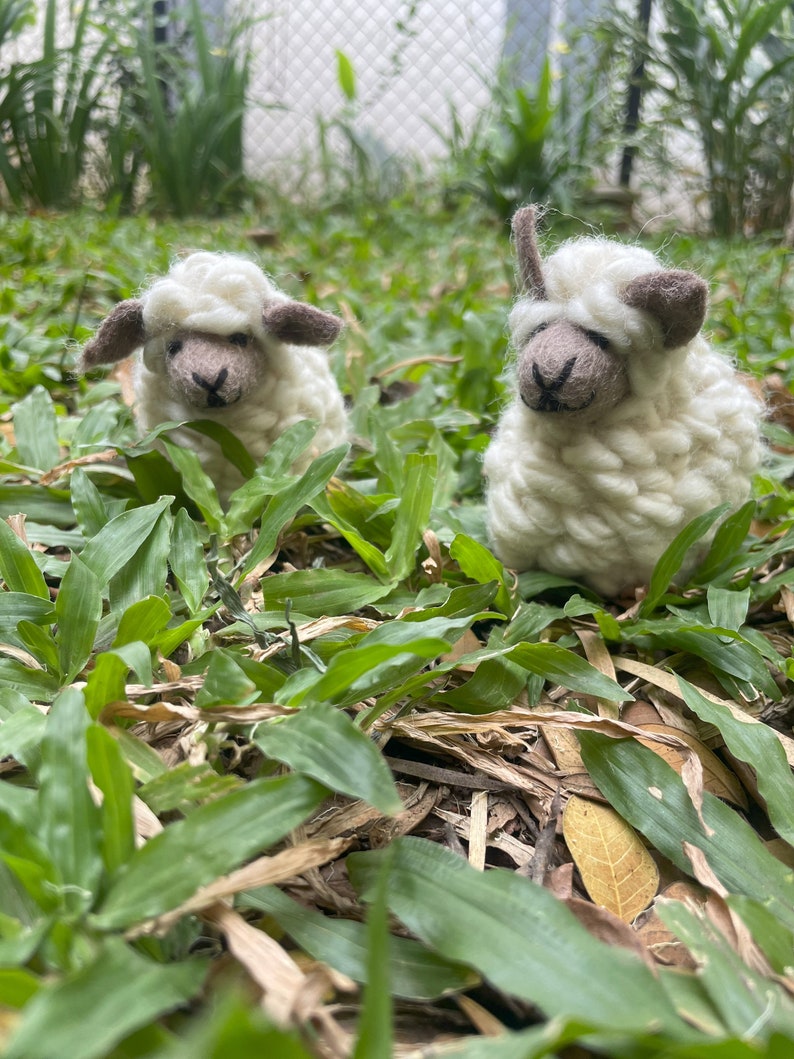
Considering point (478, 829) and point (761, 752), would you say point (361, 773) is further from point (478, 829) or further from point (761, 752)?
point (761, 752)

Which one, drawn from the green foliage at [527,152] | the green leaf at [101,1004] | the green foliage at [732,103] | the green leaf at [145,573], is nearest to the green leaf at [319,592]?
the green leaf at [145,573]

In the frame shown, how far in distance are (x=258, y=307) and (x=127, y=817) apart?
0.60m

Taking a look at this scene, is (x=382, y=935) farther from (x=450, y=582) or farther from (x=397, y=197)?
(x=397, y=197)

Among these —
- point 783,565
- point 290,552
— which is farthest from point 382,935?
point 783,565

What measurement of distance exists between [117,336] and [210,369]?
0.44 ft

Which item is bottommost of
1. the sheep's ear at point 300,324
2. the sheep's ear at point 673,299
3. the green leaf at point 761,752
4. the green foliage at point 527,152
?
the green leaf at point 761,752

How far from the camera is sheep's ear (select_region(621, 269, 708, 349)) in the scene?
746 mm

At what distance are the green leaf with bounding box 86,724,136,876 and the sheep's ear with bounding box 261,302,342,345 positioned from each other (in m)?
0.53

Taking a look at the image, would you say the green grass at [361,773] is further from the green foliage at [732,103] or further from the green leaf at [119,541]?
the green foliage at [732,103]

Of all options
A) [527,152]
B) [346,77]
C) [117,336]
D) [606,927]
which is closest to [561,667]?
[606,927]

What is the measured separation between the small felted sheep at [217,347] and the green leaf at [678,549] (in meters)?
0.43

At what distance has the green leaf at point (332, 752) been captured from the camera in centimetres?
52

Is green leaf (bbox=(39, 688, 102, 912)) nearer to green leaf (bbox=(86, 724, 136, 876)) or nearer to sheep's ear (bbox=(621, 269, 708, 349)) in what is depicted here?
green leaf (bbox=(86, 724, 136, 876))

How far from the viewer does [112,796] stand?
1.66ft
